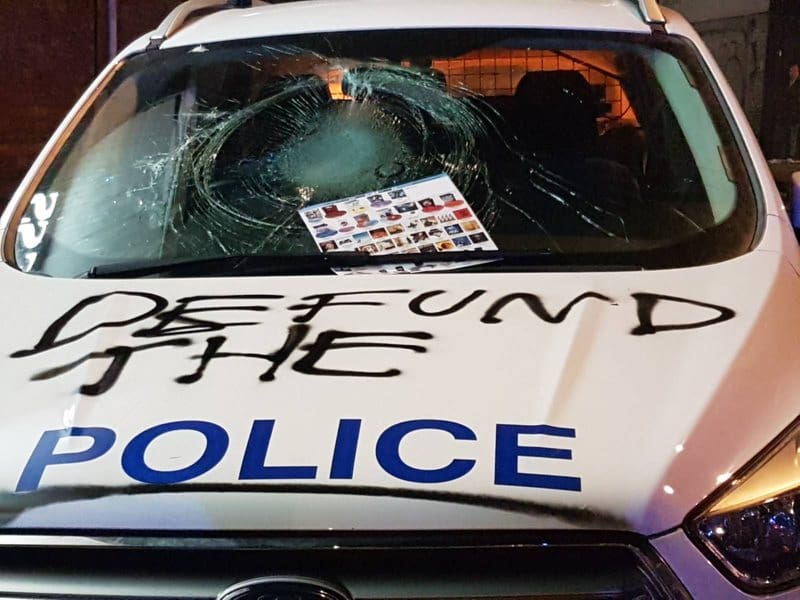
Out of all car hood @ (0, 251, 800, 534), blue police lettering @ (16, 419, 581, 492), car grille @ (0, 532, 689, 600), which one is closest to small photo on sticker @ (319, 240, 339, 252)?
car hood @ (0, 251, 800, 534)

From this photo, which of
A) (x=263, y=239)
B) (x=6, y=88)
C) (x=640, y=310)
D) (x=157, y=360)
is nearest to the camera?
(x=157, y=360)

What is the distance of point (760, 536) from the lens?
1.47 metres

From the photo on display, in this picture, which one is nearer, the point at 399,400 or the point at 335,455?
the point at 335,455

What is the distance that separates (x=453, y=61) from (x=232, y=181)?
63cm

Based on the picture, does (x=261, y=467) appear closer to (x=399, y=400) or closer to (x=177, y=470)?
(x=177, y=470)

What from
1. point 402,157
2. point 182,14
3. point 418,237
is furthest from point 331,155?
point 182,14

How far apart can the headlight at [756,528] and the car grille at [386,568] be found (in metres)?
0.09

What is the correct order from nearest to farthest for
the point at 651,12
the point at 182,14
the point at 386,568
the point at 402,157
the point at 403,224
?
1. the point at 386,568
2. the point at 403,224
3. the point at 402,157
4. the point at 651,12
5. the point at 182,14

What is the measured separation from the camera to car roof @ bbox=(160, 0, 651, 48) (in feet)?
9.07

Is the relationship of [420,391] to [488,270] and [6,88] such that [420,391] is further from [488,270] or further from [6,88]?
[6,88]

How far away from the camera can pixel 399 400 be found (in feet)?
5.26

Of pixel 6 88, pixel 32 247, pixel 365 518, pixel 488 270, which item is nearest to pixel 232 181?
pixel 32 247

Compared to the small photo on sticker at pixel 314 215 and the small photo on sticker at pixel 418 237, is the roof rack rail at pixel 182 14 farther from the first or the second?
the small photo on sticker at pixel 418 237

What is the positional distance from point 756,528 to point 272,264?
111 cm
